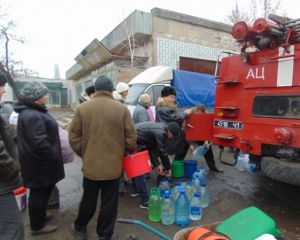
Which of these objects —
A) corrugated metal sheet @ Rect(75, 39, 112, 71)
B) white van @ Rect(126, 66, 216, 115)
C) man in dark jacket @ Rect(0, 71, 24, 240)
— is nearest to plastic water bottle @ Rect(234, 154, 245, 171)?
white van @ Rect(126, 66, 216, 115)

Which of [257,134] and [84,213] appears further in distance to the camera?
[257,134]

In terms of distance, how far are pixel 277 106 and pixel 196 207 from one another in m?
1.82

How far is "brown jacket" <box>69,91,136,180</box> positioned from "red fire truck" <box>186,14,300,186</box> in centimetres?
204

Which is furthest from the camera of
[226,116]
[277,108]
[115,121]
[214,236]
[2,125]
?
[226,116]

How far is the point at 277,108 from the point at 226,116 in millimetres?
812

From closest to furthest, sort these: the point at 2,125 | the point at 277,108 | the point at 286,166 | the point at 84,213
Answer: the point at 2,125, the point at 84,213, the point at 286,166, the point at 277,108

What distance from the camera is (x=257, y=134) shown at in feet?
11.3

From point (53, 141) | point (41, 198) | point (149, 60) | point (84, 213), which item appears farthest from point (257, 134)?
point (149, 60)

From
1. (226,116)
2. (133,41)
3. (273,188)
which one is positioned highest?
(133,41)

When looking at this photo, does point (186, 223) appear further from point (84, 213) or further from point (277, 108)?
point (277, 108)

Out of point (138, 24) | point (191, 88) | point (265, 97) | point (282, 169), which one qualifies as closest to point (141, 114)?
point (265, 97)

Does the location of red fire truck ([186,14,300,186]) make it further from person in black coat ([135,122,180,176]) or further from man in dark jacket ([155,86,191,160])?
man in dark jacket ([155,86,191,160])

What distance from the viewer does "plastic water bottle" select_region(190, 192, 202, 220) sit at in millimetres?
3193

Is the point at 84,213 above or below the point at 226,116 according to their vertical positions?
below
